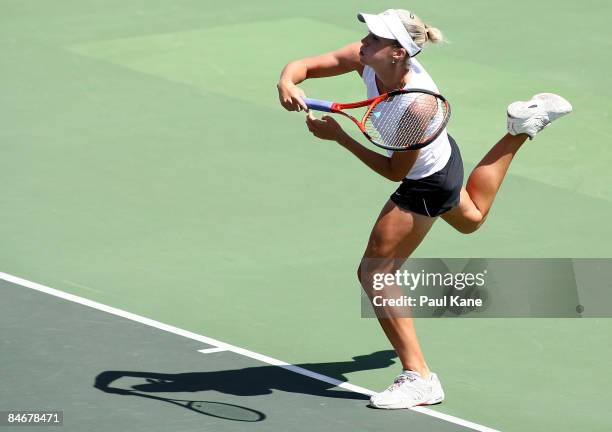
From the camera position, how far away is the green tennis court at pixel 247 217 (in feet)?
30.7

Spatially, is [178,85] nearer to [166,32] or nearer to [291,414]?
[166,32]

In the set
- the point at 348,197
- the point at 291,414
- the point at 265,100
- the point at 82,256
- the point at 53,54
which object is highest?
the point at 53,54

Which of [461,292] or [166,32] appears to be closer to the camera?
[461,292]

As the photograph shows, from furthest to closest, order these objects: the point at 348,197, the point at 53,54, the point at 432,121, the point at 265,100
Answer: the point at 53,54 < the point at 265,100 < the point at 348,197 < the point at 432,121

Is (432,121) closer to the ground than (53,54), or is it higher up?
closer to the ground

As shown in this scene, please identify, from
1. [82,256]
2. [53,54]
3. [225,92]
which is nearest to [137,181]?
[82,256]

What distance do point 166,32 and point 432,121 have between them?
884cm

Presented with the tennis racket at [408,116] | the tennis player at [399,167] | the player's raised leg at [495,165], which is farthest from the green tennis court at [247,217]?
the tennis racket at [408,116]

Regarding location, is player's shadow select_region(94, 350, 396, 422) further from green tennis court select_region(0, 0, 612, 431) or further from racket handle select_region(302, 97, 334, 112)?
racket handle select_region(302, 97, 334, 112)

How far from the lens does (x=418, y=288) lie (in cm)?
1112

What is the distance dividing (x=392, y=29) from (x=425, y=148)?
76cm

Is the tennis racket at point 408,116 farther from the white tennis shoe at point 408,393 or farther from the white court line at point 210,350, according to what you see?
the white court line at point 210,350

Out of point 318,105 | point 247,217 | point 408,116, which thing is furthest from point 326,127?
point 247,217

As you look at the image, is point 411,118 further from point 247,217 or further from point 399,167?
point 247,217
